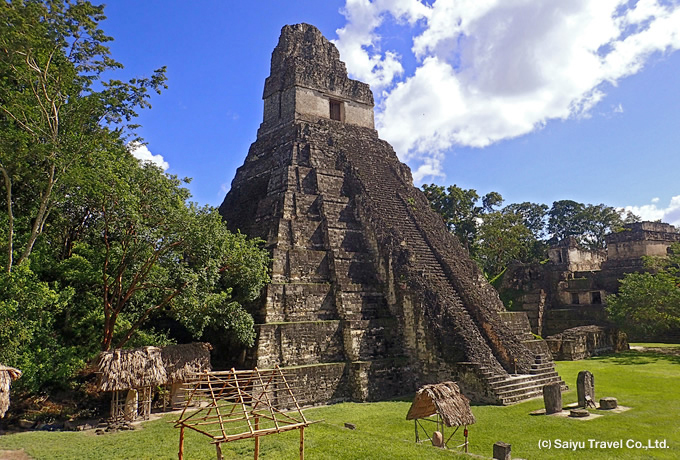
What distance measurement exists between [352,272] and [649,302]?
1453 cm

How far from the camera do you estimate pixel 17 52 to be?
933 cm

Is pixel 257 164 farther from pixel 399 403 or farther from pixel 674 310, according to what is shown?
pixel 674 310

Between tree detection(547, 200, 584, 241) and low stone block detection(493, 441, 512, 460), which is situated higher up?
tree detection(547, 200, 584, 241)

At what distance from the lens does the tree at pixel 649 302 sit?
20203 mm

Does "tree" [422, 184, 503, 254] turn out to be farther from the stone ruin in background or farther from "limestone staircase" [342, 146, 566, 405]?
"limestone staircase" [342, 146, 566, 405]

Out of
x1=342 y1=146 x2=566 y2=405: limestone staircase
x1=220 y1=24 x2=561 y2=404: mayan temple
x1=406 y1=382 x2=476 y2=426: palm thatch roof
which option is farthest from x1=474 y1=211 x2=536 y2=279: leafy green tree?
x1=406 y1=382 x2=476 y2=426: palm thatch roof

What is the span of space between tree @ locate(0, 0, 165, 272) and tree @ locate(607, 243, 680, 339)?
840 inches

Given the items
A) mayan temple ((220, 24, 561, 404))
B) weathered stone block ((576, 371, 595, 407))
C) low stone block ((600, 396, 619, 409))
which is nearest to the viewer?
low stone block ((600, 396, 619, 409))

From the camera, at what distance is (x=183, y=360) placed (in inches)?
449

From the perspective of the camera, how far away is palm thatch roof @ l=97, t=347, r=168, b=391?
1016cm

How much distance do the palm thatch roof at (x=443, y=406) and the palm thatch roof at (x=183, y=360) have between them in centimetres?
570

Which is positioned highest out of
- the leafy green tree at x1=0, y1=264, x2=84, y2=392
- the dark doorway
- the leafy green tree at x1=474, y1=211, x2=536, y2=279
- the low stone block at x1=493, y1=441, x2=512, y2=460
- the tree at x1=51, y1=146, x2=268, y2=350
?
the dark doorway

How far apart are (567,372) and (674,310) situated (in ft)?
25.3

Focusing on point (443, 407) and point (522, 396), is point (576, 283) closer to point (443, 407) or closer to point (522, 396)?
point (522, 396)
